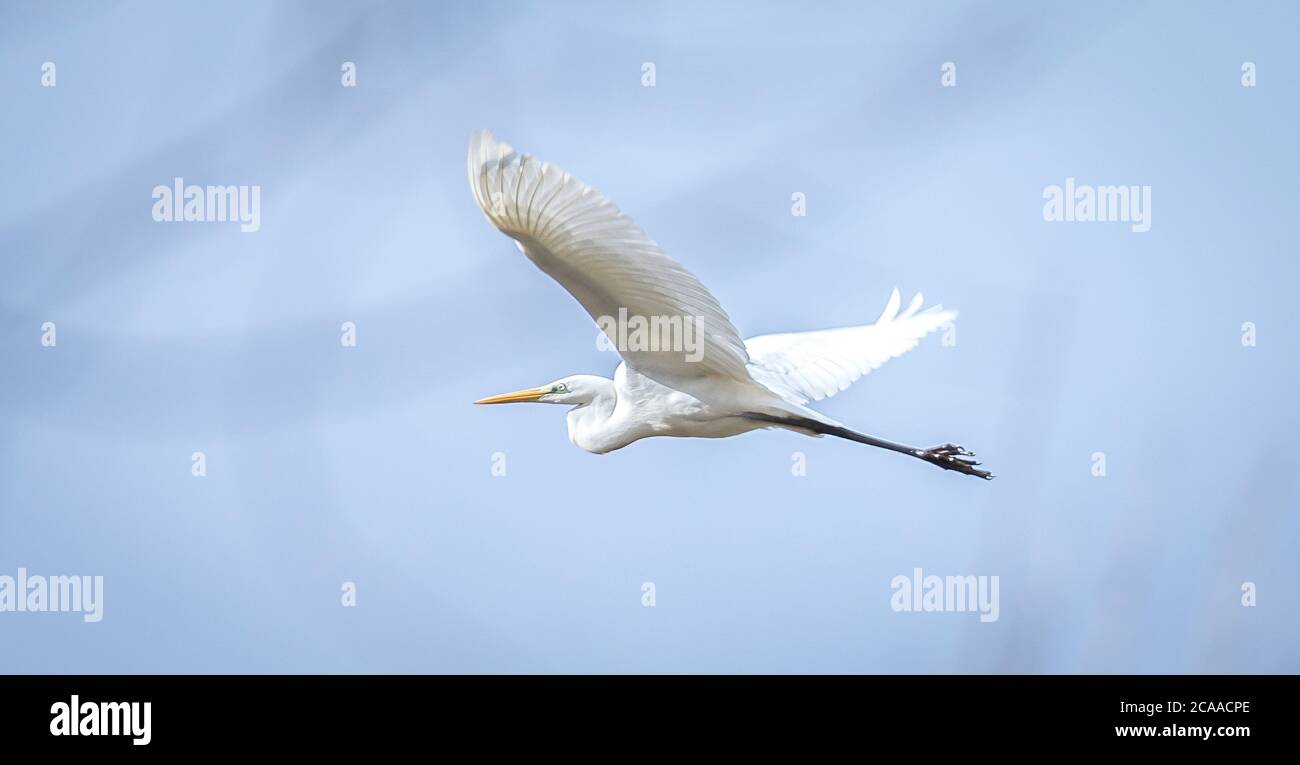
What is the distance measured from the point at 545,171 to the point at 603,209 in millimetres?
187

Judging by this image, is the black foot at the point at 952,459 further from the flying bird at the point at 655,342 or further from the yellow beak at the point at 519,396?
the yellow beak at the point at 519,396

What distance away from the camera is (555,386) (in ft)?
14.9

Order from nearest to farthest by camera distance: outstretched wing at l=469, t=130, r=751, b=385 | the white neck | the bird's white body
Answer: outstretched wing at l=469, t=130, r=751, b=385
the bird's white body
the white neck

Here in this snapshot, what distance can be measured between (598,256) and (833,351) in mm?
1640

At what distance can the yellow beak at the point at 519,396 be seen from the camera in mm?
4605

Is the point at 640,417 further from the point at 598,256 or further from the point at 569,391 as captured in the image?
the point at 598,256

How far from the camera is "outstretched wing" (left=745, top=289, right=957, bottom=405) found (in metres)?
4.55

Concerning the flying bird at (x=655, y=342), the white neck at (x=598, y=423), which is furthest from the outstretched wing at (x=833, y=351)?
the white neck at (x=598, y=423)

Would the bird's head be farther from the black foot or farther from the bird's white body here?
the black foot

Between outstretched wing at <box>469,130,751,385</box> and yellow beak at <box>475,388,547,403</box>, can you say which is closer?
outstretched wing at <box>469,130,751,385</box>

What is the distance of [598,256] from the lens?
3371 mm

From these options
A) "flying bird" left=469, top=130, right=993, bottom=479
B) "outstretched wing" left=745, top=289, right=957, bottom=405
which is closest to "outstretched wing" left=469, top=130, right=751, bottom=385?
"flying bird" left=469, top=130, right=993, bottom=479

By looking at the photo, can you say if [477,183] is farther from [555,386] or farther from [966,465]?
[966,465]

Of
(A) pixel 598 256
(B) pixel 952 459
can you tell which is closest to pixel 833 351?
(B) pixel 952 459
